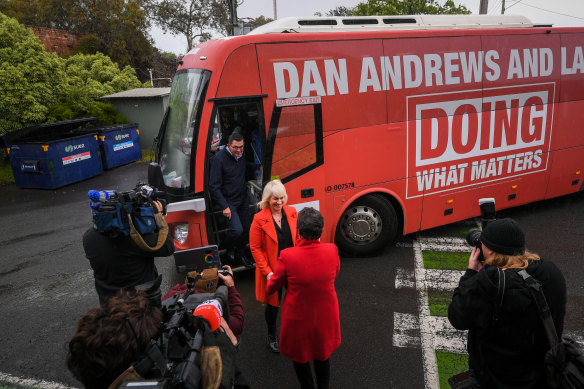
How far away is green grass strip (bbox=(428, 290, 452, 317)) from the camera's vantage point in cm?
525

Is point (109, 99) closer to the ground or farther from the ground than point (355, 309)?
farther from the ground

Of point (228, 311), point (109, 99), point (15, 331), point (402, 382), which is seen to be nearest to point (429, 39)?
point (402, 382)

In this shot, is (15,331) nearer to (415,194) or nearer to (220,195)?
(220,195)

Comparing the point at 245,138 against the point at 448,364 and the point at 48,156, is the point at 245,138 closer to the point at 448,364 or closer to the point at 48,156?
the point at 448,364

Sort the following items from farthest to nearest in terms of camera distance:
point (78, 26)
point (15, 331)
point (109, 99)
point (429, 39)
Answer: point (78, 26), point (109, 99), point (429, 39), point (15, 331)

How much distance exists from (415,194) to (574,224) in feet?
12.1

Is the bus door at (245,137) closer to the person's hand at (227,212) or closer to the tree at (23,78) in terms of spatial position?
the person's hand at (227,212)

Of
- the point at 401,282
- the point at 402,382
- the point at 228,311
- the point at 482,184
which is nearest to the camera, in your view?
the point at 228,311

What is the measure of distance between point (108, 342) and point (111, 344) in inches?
0.6

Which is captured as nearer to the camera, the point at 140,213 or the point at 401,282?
the point at 140,213

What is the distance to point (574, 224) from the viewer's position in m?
8.02

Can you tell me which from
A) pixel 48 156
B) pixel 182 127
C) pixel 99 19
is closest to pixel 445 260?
pixel 182 127

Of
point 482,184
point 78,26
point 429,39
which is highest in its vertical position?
point 78,26

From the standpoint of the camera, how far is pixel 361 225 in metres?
6.59
